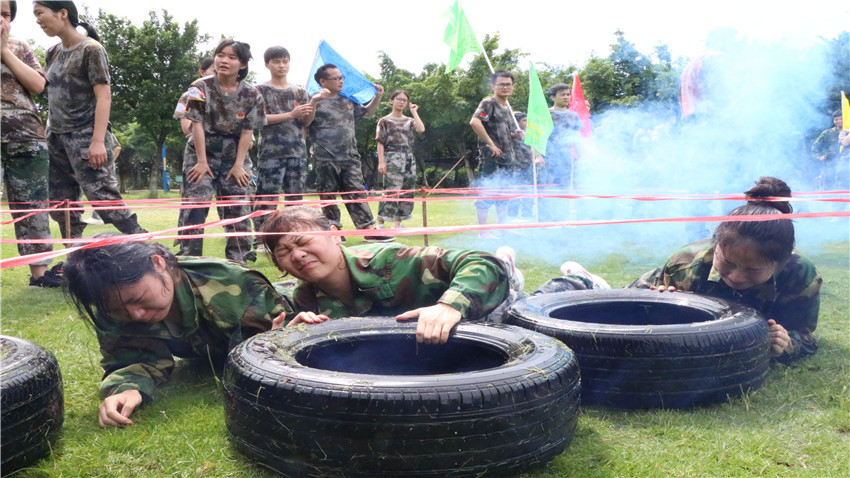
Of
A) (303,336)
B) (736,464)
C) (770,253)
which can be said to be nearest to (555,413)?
(736,464)

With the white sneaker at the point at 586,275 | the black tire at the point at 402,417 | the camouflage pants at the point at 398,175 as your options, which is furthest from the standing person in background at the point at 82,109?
the camouflage pants at the point at 398,175

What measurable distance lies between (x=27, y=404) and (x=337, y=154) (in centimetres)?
552

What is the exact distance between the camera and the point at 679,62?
10.8 metres

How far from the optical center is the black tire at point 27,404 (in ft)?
6.08

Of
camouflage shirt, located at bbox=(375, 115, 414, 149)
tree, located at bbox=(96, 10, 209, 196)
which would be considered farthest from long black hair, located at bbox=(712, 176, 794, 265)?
tree, located at bbox=(96, 10, 209, 196)

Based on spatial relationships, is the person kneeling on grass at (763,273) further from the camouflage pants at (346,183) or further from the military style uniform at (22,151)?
the military style uniform at (22,151)

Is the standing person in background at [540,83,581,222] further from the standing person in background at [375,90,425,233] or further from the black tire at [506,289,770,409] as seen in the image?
the black tire at [506,289,770,409]

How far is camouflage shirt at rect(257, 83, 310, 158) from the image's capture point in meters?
6.46

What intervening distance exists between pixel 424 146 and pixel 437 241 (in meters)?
26.9

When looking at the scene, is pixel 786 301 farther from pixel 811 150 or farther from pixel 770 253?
pixel 811 150

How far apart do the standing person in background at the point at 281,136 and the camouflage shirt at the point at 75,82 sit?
169 cm

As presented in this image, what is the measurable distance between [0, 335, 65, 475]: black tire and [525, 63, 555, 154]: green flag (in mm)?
6468

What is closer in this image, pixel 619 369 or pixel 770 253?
pixel 619 369

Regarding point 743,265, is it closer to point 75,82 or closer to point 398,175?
point 75,82
